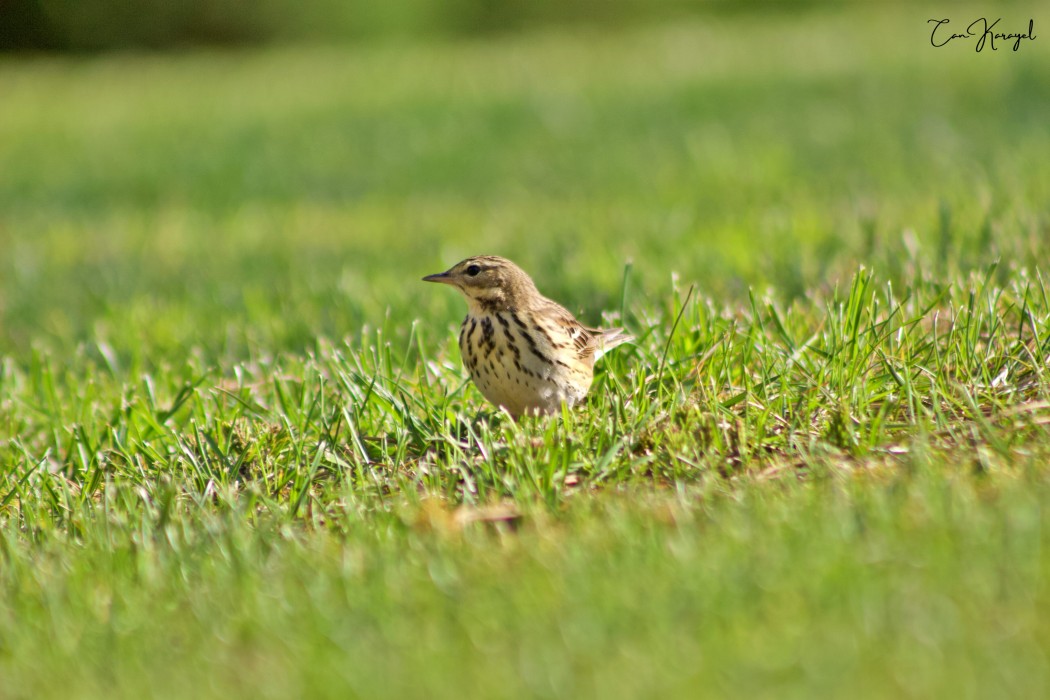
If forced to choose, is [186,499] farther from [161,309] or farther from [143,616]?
[161,309]

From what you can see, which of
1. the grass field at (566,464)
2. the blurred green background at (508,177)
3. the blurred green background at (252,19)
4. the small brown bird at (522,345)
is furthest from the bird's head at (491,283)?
the blurred green background at (252,19)

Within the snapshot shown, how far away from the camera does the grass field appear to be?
285 centimetres

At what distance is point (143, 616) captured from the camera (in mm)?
3279

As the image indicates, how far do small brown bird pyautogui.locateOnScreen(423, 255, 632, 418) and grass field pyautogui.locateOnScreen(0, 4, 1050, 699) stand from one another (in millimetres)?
116

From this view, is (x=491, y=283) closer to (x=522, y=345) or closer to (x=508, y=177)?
(x=522, y=345)

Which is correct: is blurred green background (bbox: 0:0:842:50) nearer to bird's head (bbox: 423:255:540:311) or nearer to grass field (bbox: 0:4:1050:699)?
grass field (bbox: 0:4:1050:699)

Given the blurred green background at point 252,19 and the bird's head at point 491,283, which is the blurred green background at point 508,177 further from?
the blurred green background at point 252,19

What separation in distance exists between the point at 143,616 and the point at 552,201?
303 inches

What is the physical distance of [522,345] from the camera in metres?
4.72

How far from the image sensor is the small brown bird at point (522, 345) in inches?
182

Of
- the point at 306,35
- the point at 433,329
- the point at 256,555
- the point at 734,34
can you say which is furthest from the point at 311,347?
the point at 306,35
